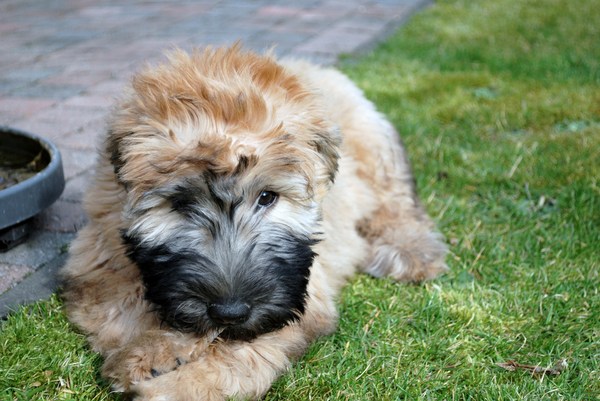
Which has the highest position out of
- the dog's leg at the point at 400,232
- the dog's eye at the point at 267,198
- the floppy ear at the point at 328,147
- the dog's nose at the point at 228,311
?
the floppy ear at the point at 328,147

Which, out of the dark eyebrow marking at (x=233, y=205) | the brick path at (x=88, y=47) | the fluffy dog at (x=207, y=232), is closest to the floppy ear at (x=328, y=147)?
the fluffy dog at (x=207, y=232)

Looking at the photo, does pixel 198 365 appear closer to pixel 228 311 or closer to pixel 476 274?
pixel 228 311

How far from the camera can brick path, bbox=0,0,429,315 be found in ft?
11.5

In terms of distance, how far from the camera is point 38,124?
→ 4.71 meters

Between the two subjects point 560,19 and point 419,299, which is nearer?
point 419,299

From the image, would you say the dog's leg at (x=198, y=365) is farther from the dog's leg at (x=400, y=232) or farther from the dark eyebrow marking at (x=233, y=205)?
the dog's leg at (x=400, y=232)

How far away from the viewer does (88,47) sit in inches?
266

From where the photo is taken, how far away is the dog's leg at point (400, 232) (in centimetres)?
343

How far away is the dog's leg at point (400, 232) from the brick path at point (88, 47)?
144 cm

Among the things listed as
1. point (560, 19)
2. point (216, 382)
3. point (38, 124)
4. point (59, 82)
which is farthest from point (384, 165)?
point (560, 19)

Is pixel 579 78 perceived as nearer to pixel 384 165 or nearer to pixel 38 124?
pixel 384 165

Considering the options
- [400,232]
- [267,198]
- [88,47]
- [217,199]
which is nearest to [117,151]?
[217,199]

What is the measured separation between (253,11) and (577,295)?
6.01 metres

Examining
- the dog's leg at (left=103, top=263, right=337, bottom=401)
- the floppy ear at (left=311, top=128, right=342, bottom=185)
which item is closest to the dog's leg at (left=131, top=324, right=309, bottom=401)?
the dog's leg at (left=103, top=263, right=337, bottom=401)
